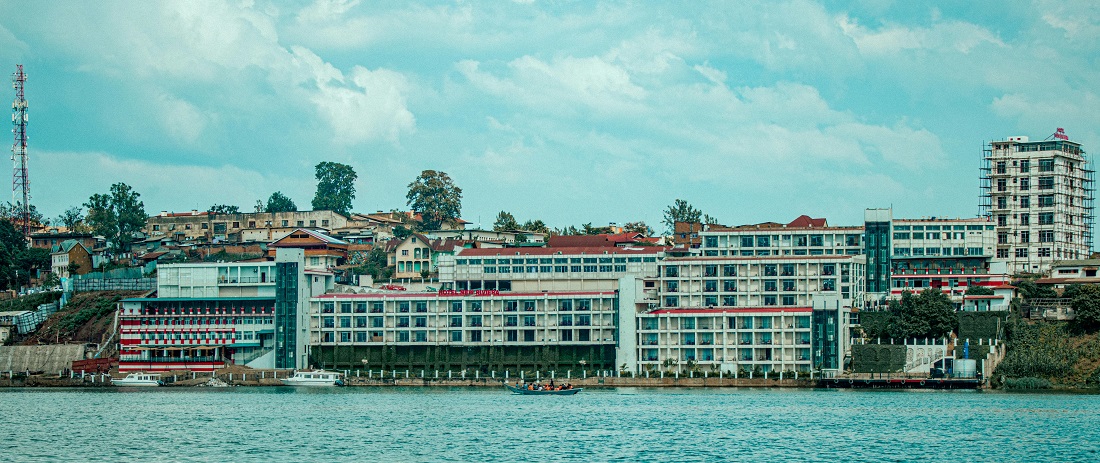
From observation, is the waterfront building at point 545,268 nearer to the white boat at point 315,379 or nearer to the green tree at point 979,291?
the white boat at point 315,379

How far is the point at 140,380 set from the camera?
15538cm

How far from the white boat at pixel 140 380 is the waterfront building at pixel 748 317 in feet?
165

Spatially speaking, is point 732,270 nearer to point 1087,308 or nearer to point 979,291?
point 979,291

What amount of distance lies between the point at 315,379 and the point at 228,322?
13.9 m

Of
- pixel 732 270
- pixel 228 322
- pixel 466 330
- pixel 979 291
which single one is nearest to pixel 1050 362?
pixel 979 291

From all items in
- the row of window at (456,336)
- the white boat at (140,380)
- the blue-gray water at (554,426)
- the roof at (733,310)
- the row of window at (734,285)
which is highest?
the row of window at (734,285)

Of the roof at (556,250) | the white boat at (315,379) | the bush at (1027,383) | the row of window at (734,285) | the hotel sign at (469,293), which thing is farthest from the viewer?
the roof at (556,250)

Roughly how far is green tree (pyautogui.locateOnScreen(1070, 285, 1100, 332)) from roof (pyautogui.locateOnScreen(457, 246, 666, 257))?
49.7 m

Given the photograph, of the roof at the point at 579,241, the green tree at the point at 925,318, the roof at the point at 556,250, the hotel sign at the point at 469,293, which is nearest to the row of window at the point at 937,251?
A: the green tree at the point at 925,318

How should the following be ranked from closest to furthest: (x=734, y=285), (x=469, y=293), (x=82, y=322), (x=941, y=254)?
(x=469, y=293) < (x=734, y=285) < (x=82, y=322) < (x=941, y=254)

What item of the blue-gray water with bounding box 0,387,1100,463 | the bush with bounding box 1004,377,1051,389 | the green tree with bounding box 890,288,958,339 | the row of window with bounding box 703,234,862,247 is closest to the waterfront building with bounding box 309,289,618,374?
the blue-gray water with bounding box 0,387,1100,463

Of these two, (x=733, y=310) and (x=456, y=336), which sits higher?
(x=733, y=310)

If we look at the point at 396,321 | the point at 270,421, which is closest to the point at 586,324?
the point at 396,321

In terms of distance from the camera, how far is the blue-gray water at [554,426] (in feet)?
291
